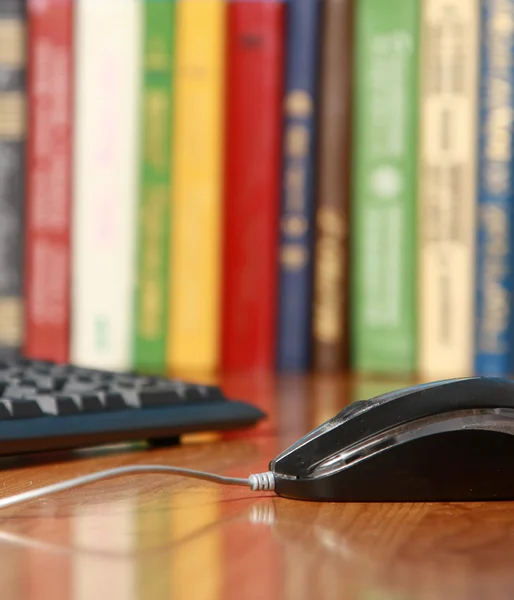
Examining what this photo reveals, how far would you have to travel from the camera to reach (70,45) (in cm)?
98

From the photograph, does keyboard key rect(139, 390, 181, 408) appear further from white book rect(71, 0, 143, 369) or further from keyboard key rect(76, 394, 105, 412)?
white book rect(71, 0, 143, 369)

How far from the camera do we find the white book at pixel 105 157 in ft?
3.17

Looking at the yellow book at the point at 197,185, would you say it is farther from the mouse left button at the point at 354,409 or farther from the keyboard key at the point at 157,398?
the mouse left button at the point at 354,409

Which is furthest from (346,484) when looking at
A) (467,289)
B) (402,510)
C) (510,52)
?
(510,52)

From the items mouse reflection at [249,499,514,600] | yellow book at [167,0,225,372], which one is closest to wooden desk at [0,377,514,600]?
mouse reflection at [249,499,514,600]

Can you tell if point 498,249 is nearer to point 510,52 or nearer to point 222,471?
point 510,52

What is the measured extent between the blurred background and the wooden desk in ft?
1.87

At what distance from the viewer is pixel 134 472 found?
0.35 meters

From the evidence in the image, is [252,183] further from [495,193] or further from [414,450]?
[414,450]

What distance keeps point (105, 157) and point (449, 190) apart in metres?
0.39

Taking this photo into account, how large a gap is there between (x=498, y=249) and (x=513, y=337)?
0.10 metres

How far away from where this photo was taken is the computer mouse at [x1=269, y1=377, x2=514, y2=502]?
34 cm

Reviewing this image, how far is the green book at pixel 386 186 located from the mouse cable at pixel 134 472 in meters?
0.62

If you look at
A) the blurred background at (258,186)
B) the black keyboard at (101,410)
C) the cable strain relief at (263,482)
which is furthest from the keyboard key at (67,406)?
the blurred background at (258,186)
